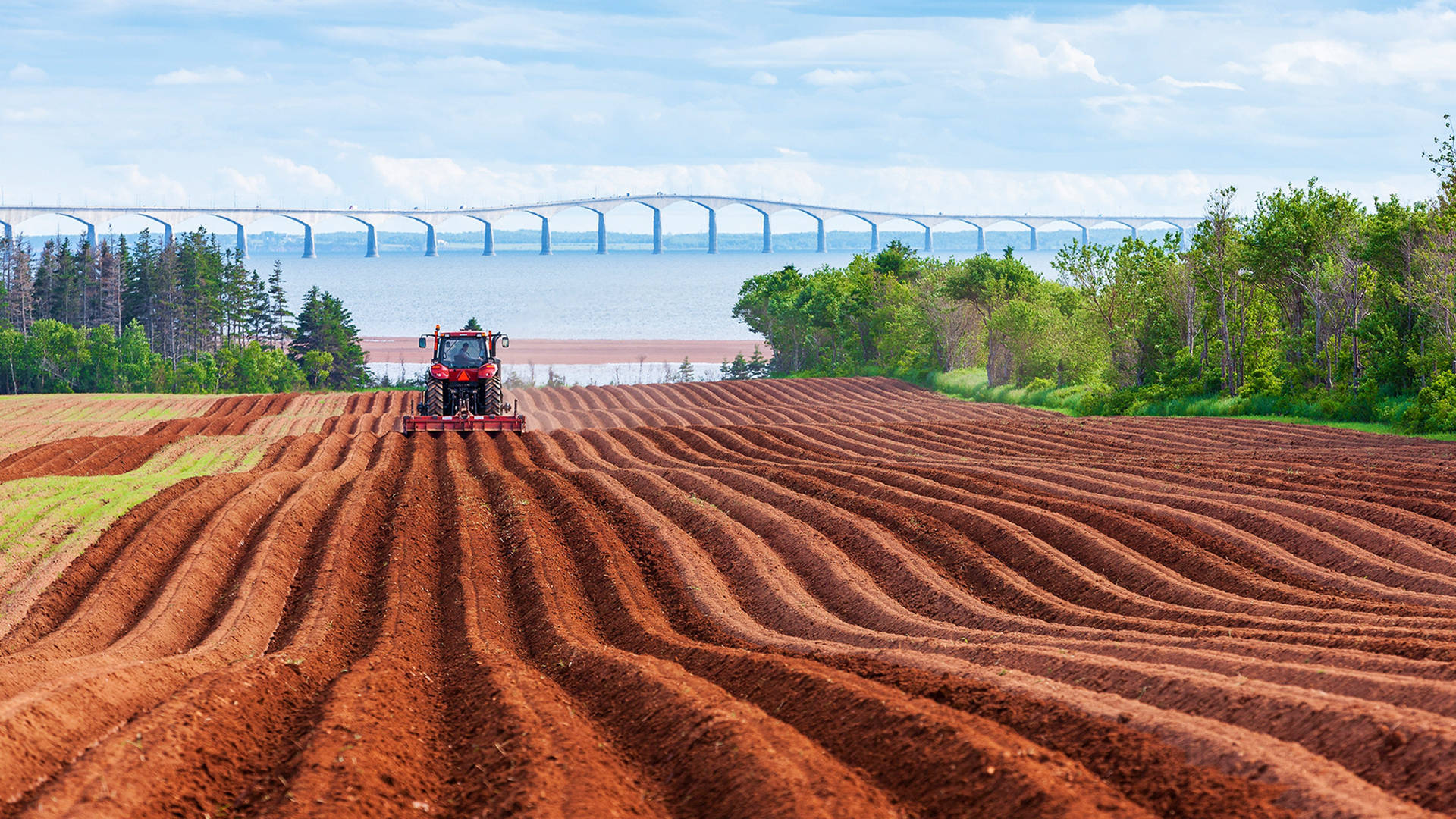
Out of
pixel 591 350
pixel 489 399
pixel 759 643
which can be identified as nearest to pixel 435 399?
pixel 489 399

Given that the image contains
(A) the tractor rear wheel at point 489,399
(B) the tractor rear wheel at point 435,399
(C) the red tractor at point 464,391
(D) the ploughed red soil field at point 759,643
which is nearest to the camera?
(D) the ploughed red soil field at point 759,643

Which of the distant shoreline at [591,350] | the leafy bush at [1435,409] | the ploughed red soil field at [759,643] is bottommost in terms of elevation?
the ploughed red soil field at [759,643]

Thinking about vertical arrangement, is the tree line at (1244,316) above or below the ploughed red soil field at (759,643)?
above

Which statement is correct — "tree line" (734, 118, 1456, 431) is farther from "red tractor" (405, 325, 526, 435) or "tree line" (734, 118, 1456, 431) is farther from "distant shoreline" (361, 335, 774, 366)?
"distant shoreline" (361, 335, 774, 366)

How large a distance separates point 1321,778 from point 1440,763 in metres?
0.72

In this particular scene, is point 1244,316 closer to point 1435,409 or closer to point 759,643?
point 1435,409

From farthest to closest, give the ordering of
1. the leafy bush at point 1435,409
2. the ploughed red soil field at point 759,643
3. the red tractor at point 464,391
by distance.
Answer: the red tractor at point 464,391, the leafy bush at point 1435,409, the ploughed red soil field at point 759,643

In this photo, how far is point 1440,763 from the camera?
23.1ft

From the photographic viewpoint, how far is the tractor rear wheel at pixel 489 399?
3409cm

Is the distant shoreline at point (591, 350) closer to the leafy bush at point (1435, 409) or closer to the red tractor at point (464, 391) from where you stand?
the red tractor at point (464, 391)

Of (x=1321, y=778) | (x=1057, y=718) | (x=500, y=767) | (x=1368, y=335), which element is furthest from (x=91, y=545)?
(x=1368, y=335)

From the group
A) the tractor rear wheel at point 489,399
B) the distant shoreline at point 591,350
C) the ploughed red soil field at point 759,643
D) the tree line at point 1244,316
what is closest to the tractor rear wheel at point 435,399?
the tractor rear wheel at point 489,399

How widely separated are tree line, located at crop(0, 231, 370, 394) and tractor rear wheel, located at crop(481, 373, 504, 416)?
5438 cm

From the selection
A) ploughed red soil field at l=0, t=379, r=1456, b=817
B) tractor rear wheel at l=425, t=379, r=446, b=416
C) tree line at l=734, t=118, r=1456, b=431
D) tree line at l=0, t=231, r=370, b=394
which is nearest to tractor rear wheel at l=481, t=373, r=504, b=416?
tractor rear wheel at l=425, t=379, r=446, b=416
